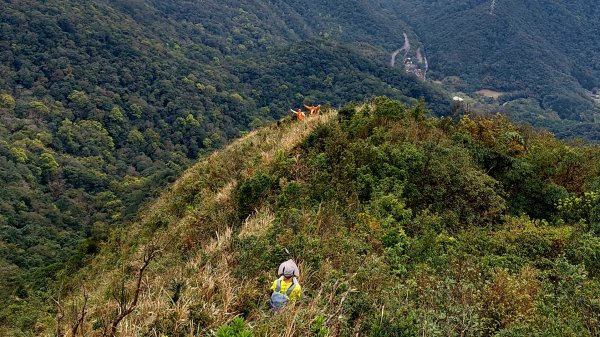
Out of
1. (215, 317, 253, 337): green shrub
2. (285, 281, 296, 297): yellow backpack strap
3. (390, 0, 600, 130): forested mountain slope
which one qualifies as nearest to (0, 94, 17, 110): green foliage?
(285, 281, 296, 297): yellow backpack strap

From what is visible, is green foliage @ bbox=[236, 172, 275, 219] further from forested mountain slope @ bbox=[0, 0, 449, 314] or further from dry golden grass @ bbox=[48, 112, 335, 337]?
forested mountain slope @ bbox=[0, 0, 449, 314]

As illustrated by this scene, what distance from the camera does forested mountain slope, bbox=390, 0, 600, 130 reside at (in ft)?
460

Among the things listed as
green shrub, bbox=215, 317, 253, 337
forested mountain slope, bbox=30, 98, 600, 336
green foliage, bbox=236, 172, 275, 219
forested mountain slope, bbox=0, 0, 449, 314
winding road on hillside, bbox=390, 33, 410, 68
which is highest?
green shrub, bbox=215, 317, 253, 337

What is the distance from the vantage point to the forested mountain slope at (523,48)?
460 ft

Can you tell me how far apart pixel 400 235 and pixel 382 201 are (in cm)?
98

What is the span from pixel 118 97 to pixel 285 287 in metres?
81.5

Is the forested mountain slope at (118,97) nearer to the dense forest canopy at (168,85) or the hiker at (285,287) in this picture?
the dense forest canopy at (168,85)

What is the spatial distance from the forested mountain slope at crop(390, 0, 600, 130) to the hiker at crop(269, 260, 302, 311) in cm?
13602

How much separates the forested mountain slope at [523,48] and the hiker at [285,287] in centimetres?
13602

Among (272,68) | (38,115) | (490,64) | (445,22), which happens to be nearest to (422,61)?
(490,64)

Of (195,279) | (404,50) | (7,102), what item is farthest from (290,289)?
(404,50)

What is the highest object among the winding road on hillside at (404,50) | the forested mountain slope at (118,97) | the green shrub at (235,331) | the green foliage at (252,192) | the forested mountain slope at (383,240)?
the green shrub at (235,331)

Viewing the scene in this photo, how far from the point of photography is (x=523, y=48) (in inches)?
6334

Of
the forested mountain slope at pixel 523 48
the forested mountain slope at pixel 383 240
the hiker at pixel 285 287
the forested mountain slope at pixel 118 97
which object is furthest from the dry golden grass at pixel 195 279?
the forested mountain slope at pixel 523 48
